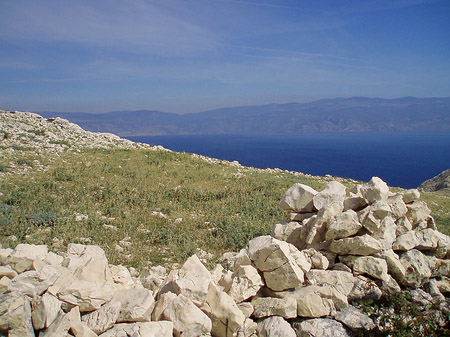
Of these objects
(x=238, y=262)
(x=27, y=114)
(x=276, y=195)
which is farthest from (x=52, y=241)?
(x=27, y=114)

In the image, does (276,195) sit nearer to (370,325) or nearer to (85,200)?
(85,200)

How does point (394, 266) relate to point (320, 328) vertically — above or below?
above

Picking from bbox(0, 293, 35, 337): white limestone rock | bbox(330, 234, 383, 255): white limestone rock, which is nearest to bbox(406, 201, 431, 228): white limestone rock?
bbox(330, 234, 383, 255): white limestone rock

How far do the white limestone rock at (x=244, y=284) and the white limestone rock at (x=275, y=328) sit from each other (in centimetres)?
57

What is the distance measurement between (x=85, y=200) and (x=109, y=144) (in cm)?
1579

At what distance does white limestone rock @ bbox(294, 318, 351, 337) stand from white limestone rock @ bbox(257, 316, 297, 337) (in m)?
0.23

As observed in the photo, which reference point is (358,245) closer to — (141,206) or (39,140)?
(141,206)

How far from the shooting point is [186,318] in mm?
5301

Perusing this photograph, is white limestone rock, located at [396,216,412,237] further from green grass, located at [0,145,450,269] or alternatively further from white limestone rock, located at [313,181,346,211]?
green grass, located at [0,145,450,269]

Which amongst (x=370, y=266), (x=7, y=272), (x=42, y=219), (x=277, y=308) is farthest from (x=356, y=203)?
(x=42, y=219)

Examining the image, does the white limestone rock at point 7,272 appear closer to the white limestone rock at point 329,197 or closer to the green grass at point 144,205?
the green grass at point 144,205

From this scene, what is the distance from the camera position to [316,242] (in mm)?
8047

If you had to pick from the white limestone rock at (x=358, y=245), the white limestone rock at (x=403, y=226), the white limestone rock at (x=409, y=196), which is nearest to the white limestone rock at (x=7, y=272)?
the white limestone rock at (x=358, y=245)

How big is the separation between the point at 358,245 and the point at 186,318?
12.9 ft
